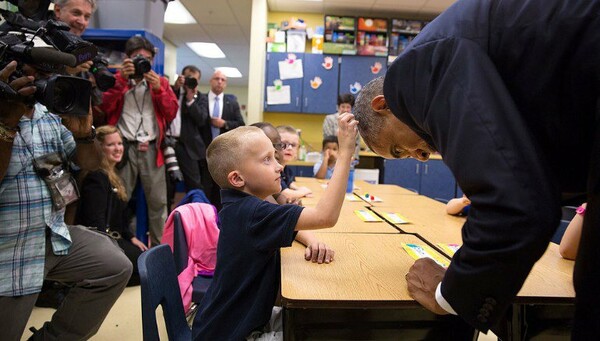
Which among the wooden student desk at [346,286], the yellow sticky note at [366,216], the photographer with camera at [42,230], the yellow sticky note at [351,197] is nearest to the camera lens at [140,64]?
the photographer with camera at [42,230]

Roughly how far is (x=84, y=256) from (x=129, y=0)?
7.86 feet

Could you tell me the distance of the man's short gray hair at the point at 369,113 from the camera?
97cm

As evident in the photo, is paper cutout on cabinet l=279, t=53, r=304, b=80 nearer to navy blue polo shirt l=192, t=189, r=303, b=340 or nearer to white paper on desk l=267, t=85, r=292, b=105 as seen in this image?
white paper on desk l=267, t=85, r=292, b=105

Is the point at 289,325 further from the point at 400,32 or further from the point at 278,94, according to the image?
the point at 400,32

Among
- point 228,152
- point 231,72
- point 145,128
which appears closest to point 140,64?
point 145,128

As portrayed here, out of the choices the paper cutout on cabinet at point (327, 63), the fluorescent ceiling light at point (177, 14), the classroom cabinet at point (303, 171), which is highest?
the fluorescent ceiling light at point (177, 14)

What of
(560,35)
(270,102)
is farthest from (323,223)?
A: (270,102)

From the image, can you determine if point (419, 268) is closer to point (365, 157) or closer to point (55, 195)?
point (55, 195)

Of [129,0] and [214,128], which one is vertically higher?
[129,0]

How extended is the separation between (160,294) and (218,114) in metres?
3.05

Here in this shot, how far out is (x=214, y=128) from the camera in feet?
12.7

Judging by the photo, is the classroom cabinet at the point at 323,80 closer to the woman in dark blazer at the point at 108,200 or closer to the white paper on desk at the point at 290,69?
the white paper on desk at the point at 290,69

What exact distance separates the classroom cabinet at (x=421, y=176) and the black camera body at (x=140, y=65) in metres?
3.57

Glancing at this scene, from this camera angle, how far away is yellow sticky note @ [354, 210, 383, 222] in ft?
6.09
